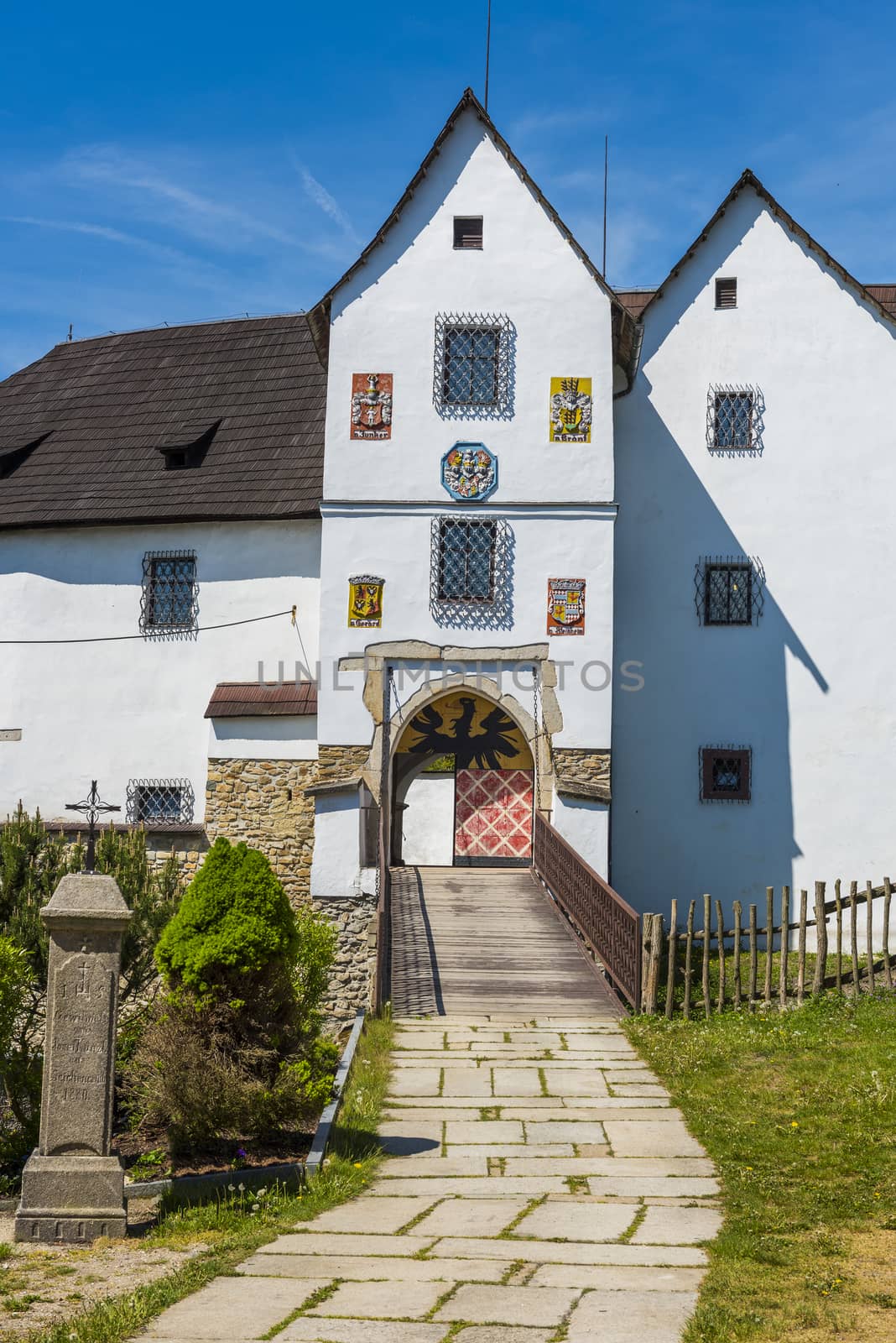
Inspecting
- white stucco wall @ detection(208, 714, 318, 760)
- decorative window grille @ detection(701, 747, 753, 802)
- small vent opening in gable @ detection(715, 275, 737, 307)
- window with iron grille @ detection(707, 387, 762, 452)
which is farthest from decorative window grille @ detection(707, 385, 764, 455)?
white stucco wall @ detection(208, 714, 318, 760)

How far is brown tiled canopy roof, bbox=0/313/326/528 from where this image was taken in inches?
896

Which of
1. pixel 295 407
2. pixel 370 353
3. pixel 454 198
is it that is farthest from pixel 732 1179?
pixel 295 407

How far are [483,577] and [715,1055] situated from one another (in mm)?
9668

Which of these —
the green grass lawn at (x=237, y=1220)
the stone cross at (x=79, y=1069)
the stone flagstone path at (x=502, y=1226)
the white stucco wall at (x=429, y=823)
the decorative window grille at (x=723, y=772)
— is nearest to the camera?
the stone flagstone path at (x=502, y=1226)

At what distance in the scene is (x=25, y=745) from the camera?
74.1 ft

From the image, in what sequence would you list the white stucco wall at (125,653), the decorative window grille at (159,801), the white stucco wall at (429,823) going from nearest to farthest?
the decorative window grille at (159,801)
the white stucco wall at (125,653)
the white stucco wall at (429,823)

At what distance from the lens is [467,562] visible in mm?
20266

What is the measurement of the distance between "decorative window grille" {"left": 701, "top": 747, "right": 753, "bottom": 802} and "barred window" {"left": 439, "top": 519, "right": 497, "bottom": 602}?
4483mm

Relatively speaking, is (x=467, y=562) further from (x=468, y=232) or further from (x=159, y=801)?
(x=159, y=801)

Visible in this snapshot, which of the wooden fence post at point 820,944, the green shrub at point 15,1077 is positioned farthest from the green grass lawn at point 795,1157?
the green shrub at point 15,1077

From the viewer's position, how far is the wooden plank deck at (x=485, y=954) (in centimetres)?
1388

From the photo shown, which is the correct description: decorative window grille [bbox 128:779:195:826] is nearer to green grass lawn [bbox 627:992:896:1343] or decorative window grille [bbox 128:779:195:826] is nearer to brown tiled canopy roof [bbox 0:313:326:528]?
brown tiled canopy roof [bbox 0:313:326:528]

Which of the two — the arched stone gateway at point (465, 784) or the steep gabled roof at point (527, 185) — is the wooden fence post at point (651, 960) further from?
the steep gabled roof at point (527, 185)

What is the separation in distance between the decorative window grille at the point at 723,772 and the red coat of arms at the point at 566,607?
3321mm
